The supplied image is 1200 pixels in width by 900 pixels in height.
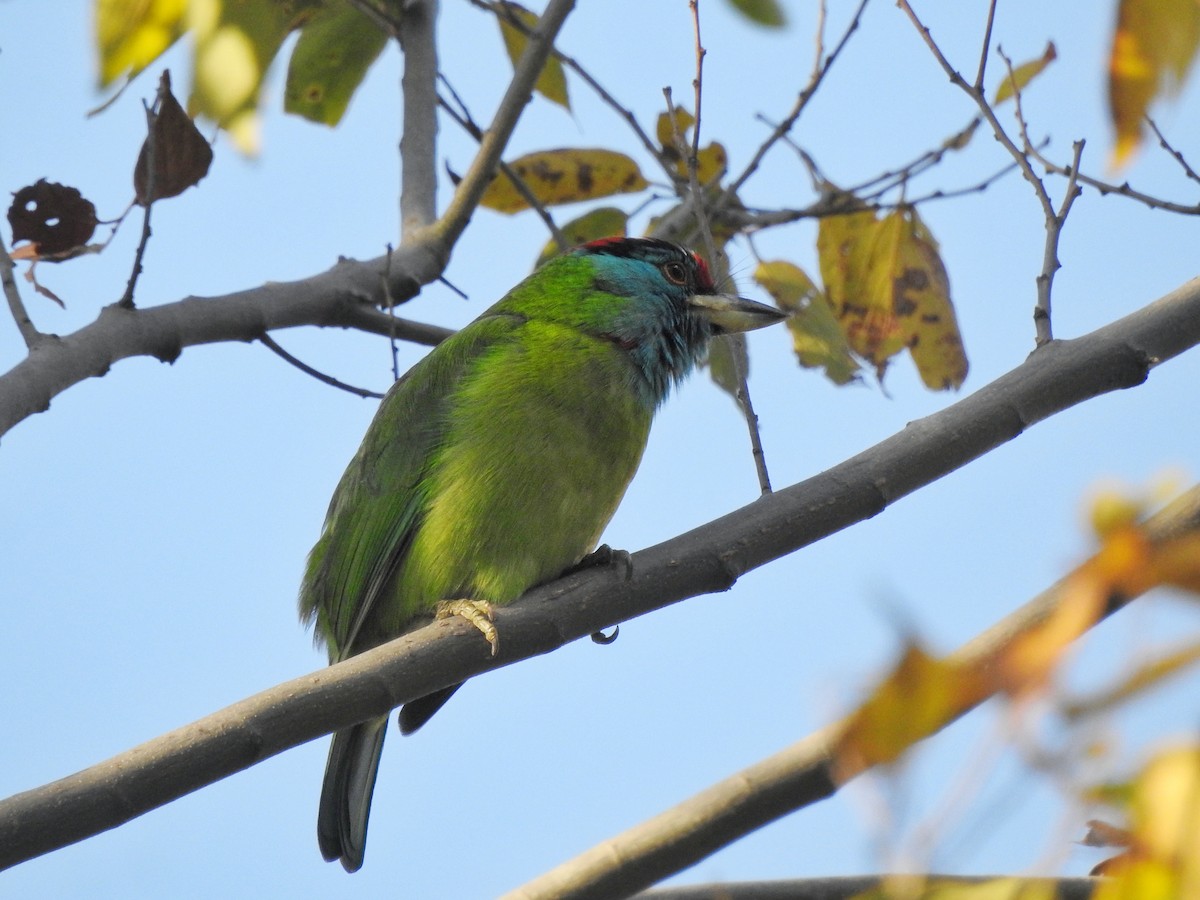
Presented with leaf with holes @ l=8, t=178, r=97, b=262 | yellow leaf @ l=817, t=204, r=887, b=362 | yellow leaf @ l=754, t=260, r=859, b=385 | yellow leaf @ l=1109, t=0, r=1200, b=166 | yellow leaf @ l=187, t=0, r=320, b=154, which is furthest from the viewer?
yellow leaf @ l=817, t=204, r=887, b=362

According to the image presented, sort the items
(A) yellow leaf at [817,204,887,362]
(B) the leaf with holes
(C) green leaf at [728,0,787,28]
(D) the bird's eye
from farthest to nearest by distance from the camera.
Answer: (D) the bird's eye → (A) yellow leaf at [817,204,887,362] → (B) the leaf with holes → (C) green leaf at [728,0,787,28]

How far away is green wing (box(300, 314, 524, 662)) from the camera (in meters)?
3.69

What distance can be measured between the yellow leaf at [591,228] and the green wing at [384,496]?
0.30 metres

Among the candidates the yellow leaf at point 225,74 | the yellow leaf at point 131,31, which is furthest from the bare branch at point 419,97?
the yellow leaf at point 131,31

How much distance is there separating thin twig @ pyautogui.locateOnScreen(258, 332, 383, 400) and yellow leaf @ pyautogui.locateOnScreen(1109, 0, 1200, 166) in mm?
2410

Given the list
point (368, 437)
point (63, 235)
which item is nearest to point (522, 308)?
point (368, 437)

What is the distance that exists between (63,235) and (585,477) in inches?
55.2

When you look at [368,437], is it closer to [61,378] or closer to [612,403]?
[612,403]

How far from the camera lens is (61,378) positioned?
2.74 meters

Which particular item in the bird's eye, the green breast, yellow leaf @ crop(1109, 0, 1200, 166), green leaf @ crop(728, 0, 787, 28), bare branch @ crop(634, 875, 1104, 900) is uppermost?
the bird's eye

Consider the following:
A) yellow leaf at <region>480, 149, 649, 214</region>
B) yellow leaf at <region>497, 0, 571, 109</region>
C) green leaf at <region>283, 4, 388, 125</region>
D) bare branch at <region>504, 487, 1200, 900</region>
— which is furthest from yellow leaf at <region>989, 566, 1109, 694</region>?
yellow leaf at <region>480, 149, 649, 214</region>

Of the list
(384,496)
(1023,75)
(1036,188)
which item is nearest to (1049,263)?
(1036,188)

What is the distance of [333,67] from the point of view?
372 cm

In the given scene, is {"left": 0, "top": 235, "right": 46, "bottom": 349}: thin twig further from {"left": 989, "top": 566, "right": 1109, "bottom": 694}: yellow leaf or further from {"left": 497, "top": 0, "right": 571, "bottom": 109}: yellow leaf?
{"left": 989, "top": 566, "right": 1109, "bottom": 694}: yellow leaf
